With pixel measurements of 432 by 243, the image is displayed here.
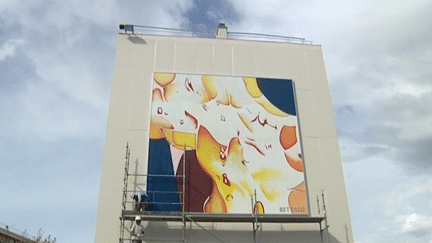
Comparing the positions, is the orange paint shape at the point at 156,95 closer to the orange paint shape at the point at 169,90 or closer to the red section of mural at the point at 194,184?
the orange paint shape at the point at 169,90

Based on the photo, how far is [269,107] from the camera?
1369 cm

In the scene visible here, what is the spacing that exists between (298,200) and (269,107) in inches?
137

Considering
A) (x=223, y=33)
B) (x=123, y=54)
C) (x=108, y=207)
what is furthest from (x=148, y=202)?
(x=223, y=33)

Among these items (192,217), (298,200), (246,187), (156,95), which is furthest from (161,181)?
(298,200)

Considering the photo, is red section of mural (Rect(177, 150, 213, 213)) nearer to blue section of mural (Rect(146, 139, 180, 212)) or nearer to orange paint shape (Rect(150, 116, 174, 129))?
blue section of mural (Rect(146, 139, 180, 212))

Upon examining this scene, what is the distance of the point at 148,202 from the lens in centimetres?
1173

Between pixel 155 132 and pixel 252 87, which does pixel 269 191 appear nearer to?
pixel 252 87

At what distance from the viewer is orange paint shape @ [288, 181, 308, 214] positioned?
12.3 metres

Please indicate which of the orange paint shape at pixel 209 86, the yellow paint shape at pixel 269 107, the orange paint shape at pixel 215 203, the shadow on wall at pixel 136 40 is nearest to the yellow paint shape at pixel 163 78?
the orange paint shape at pixel 209 86

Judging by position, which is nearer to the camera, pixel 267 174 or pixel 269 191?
pixel 269 191

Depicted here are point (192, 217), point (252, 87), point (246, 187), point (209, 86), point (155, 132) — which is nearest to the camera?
point (192, 217)

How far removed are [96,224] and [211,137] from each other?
15.1ft

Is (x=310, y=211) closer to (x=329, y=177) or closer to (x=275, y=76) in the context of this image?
(x=329, y=177)

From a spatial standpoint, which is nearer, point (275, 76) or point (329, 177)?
point (329, 177)
